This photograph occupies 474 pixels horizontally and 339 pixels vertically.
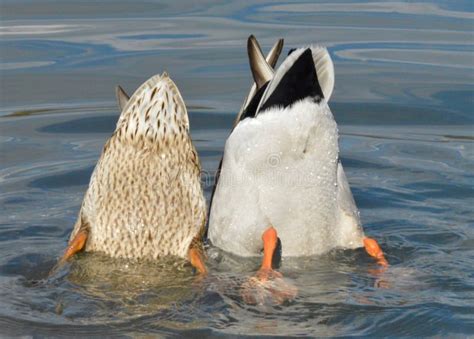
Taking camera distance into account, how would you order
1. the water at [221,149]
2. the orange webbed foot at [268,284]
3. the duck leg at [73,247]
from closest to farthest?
the water at [221,149] < the orange webbed foot at [268,284] < the duck leg at [73,247]

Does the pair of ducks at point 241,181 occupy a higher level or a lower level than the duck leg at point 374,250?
higher

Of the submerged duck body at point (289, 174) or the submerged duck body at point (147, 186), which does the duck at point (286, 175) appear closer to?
the submerged duck body at point (289, 174)

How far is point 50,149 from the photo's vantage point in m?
8.80

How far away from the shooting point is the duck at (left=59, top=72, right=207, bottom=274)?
634 centimetres

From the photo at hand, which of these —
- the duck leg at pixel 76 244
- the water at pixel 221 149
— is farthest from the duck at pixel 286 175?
the duck leg at pixel 76 244

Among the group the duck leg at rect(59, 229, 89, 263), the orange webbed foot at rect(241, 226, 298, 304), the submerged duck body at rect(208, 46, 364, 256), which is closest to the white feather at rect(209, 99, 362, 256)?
the submerged duck body at rect(208, 46, 364, 256)

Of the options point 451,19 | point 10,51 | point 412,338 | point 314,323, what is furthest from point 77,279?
point 451,19

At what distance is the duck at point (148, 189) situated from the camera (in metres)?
6.34

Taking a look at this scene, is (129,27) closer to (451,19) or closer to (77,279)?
(451,19)

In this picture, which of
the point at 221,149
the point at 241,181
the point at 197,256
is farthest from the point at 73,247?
the point at 221,149

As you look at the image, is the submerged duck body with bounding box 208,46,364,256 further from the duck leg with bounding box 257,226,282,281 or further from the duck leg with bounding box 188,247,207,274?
the duck leg with bounding box 188,247,207,274

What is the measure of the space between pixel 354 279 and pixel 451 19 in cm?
584

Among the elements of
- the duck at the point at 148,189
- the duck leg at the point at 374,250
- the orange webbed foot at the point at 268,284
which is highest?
the duck at the point at 148,189

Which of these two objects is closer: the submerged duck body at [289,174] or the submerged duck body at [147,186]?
the submerged duck body at [289,174]
